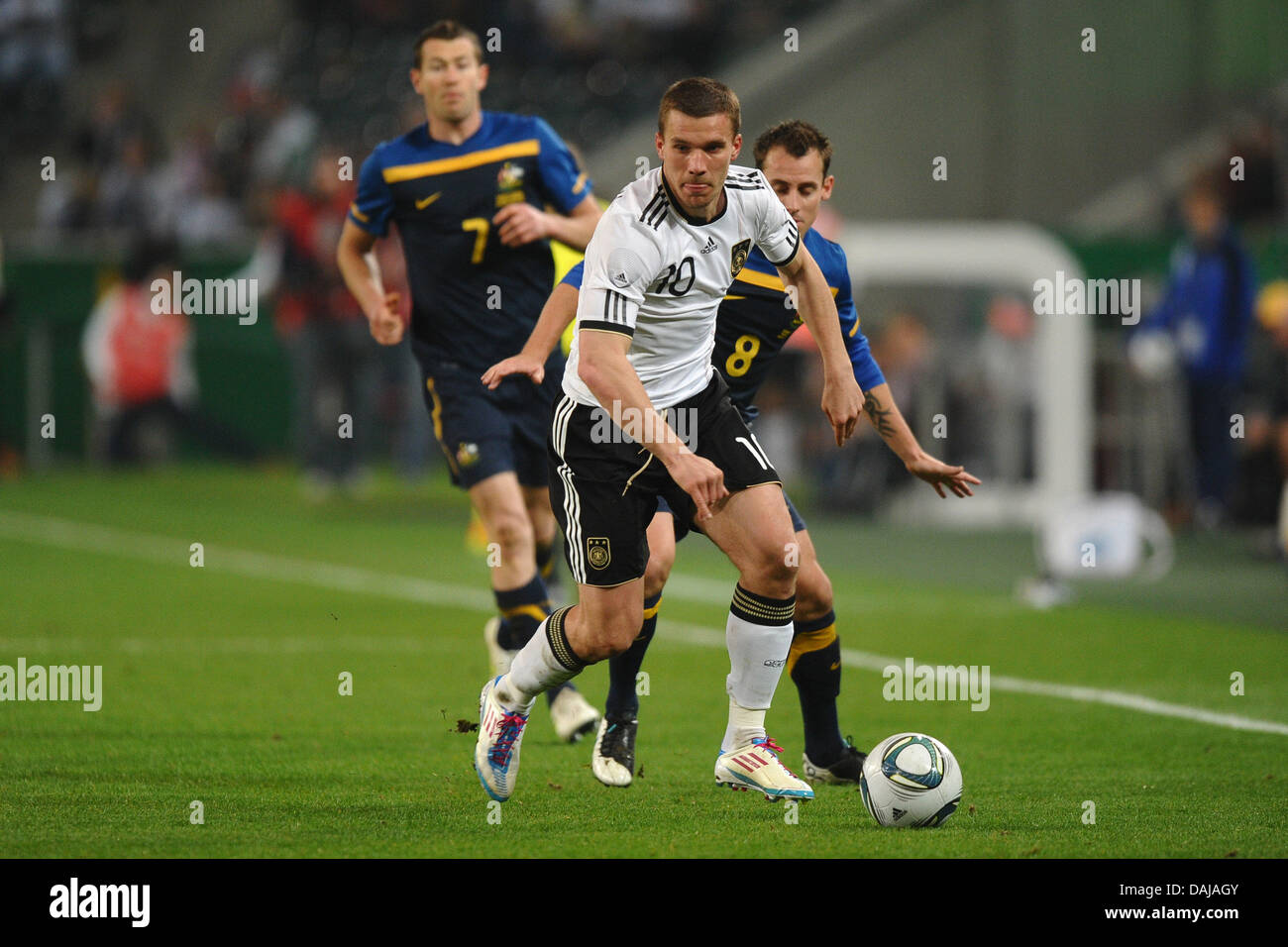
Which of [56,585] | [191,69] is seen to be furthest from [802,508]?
[191,69]

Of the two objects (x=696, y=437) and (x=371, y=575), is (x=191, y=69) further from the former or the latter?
(x=696, y=437)

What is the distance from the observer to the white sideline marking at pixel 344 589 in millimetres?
7977

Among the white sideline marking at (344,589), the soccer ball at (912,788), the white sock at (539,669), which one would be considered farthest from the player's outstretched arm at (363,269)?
the soccer ball at (912,788)

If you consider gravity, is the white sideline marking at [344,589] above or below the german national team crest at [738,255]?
below

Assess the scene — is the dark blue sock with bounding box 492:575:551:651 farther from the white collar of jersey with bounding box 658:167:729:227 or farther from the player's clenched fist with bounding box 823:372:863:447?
the white collar of jersey with bounding box 658:167:729:227

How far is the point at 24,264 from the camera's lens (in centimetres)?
2059

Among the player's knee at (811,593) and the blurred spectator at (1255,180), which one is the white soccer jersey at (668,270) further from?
the blurred spectator at (1255,180)

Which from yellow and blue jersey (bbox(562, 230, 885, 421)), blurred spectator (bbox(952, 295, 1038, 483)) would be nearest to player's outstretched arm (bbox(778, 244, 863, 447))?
yellow and blue jersey (bbox(562, 230, 885, 421))

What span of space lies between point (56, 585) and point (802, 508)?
25.6ft

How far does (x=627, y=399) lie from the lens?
530 cm
